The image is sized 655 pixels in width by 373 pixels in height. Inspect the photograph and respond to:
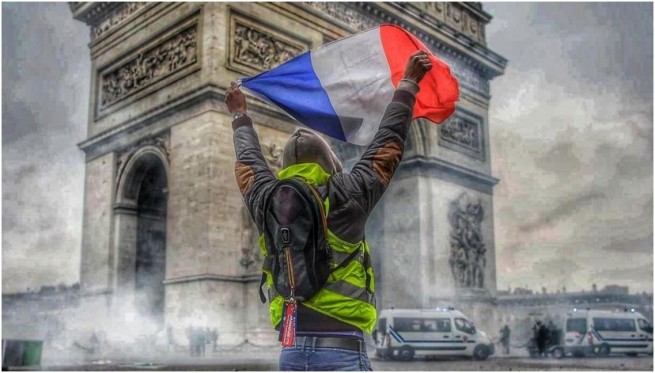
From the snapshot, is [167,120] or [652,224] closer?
[652,224]

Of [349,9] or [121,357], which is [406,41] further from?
[349,9]

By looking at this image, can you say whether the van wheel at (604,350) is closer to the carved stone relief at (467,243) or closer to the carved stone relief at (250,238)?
the carved stone relief at (467,243)

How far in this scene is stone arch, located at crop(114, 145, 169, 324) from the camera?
1523cm

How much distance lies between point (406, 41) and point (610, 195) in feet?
40.7

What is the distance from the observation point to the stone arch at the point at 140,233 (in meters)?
15.2

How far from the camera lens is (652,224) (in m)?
13.8

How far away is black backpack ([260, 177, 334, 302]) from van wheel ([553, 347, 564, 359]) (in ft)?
44.7

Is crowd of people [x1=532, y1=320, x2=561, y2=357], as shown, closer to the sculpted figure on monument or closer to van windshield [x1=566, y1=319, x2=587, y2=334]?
van windshield [x1=566, y1=319, x2=587, y2=334]

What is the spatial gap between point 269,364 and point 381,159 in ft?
31.5

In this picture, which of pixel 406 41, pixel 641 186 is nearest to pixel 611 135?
pixel 641 186

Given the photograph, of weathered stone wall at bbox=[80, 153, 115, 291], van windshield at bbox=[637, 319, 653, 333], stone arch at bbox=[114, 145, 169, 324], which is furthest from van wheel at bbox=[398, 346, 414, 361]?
weathered stone wall at bbox=[80, 153, 115, 291]

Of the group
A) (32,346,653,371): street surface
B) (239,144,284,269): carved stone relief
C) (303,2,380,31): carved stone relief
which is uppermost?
(303,2,380,31): carved stone relief

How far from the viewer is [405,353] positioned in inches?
538

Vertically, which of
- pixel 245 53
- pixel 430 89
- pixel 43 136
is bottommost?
pixel 430 89
